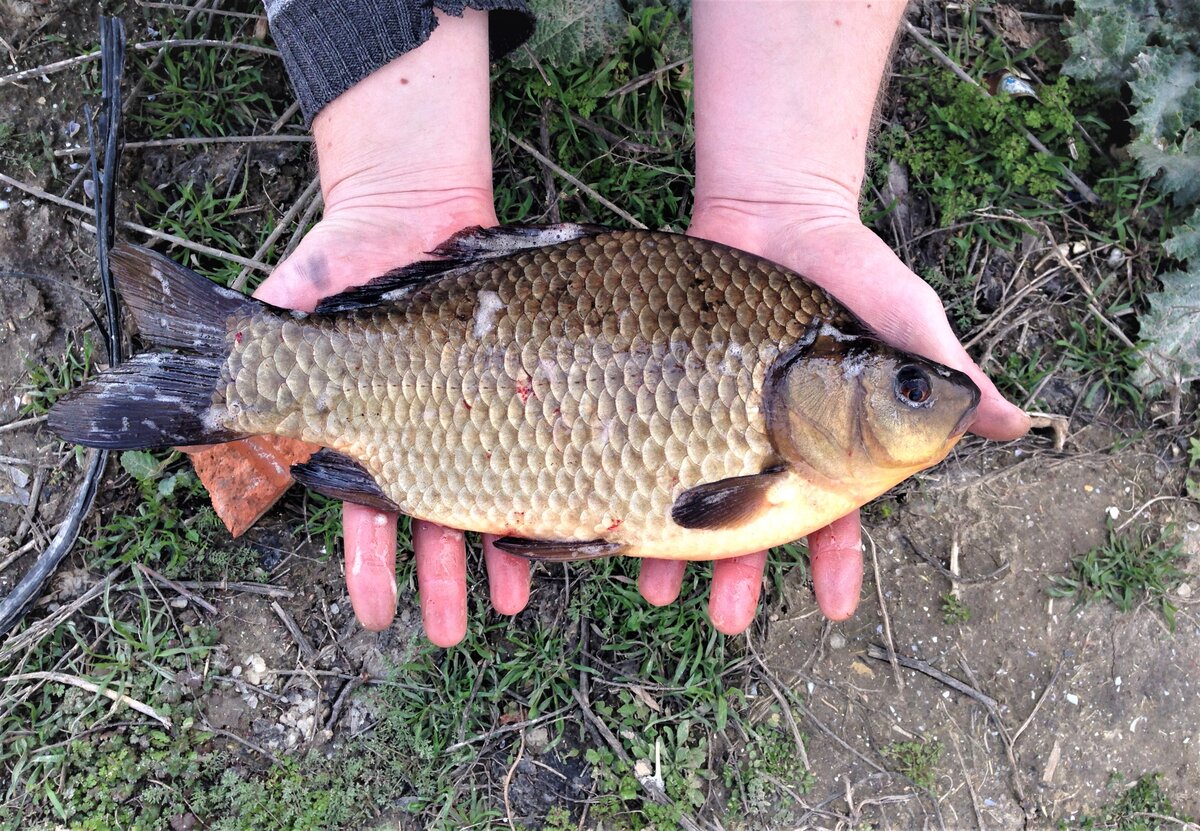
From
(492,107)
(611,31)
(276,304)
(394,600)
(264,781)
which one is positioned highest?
(611,31)

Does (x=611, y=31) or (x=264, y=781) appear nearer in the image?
(x=264, y=781)

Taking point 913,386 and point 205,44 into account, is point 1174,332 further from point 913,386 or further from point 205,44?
point 205,44

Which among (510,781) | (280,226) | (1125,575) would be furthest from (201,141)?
(1125,575)

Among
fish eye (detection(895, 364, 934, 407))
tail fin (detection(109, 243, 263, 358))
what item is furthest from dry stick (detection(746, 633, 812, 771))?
tail fin (detection(109, 243, 263, 358))

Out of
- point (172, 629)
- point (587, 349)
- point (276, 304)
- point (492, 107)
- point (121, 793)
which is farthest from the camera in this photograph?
point (492, 107)

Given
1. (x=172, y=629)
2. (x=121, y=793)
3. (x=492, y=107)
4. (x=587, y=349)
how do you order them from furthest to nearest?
(x=492, y=107), (x=172, y=629), (x=121, y=793), (x=587, y=349)

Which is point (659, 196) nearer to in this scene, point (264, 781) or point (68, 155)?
Result: point (68, 155)

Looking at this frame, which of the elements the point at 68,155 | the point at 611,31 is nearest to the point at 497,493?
the point at 611,31
